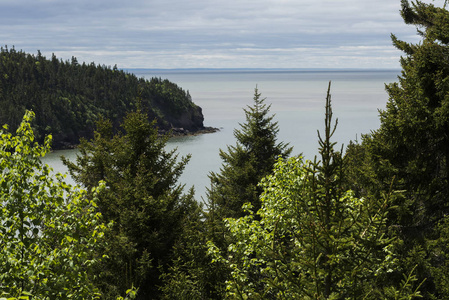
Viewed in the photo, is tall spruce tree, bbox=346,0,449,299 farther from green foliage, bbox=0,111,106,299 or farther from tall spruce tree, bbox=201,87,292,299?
green foliage, bbox=0,111,106,299

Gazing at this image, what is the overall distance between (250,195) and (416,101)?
11007mm

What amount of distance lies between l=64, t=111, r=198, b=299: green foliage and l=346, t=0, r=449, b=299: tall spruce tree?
808cm

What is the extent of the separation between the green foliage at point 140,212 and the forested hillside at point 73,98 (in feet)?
386

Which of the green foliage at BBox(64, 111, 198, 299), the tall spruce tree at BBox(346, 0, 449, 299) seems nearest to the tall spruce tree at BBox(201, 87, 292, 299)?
the green foliage at BBox(64, 111, 198, 299)

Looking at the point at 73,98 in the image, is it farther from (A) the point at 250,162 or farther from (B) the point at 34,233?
(B) the point at 34,233

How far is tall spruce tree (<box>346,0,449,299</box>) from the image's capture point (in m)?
14.6

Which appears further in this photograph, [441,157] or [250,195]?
[250,195]

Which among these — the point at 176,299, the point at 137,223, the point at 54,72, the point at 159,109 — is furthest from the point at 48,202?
the point at 54,72

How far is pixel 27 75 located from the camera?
525 ft

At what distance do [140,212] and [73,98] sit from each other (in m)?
154

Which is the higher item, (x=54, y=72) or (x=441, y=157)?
(x=54, y=72)

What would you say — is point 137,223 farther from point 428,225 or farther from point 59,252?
point 428,225

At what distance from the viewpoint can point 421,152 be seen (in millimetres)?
15383

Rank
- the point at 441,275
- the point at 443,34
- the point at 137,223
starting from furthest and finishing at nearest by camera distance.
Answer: the point at 137,223 → the point at 443,34 → the point at 441,275
